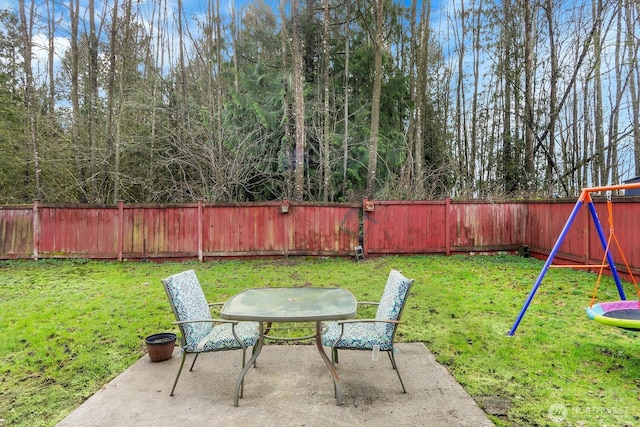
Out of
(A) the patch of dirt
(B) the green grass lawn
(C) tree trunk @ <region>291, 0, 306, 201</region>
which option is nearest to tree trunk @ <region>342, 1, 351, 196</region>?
(C) tree trunk @ <region>291, 0, 306, 201</region>

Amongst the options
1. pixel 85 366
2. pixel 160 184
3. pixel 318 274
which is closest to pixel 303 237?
pixel 318 274

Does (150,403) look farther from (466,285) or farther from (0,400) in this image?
(466,285)

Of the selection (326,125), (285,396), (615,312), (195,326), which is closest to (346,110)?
(326,125)

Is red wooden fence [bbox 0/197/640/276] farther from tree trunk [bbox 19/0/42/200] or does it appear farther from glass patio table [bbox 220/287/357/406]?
glass patio table [bbox 220/287/357/406]

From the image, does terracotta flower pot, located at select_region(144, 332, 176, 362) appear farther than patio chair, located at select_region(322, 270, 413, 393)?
Yes

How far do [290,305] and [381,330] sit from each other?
763mm

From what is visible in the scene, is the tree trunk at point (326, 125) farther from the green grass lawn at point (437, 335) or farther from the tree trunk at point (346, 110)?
the green grass lawn at point (437, 335)

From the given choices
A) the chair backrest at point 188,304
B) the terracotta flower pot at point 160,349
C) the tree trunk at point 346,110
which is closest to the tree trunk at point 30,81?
the tree trunk at point 346,110

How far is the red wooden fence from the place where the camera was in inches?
341

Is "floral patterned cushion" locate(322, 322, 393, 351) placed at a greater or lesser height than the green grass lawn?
greater

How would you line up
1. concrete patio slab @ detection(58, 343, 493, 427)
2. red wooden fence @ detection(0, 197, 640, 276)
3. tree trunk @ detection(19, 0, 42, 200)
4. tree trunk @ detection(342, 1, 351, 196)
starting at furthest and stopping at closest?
tree trunk @ detection(342, 1, 351, 196), tree trunk @ detection(19, 0, 42, 200), red wooden fence @ detection(0, 197, 640, 276), concrete patio slab @ detection(58, 343, 493, 427)

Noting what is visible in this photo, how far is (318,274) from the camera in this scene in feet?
24.3

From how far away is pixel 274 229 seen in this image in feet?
→ 29.7

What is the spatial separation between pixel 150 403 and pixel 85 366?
1094 millimetres
